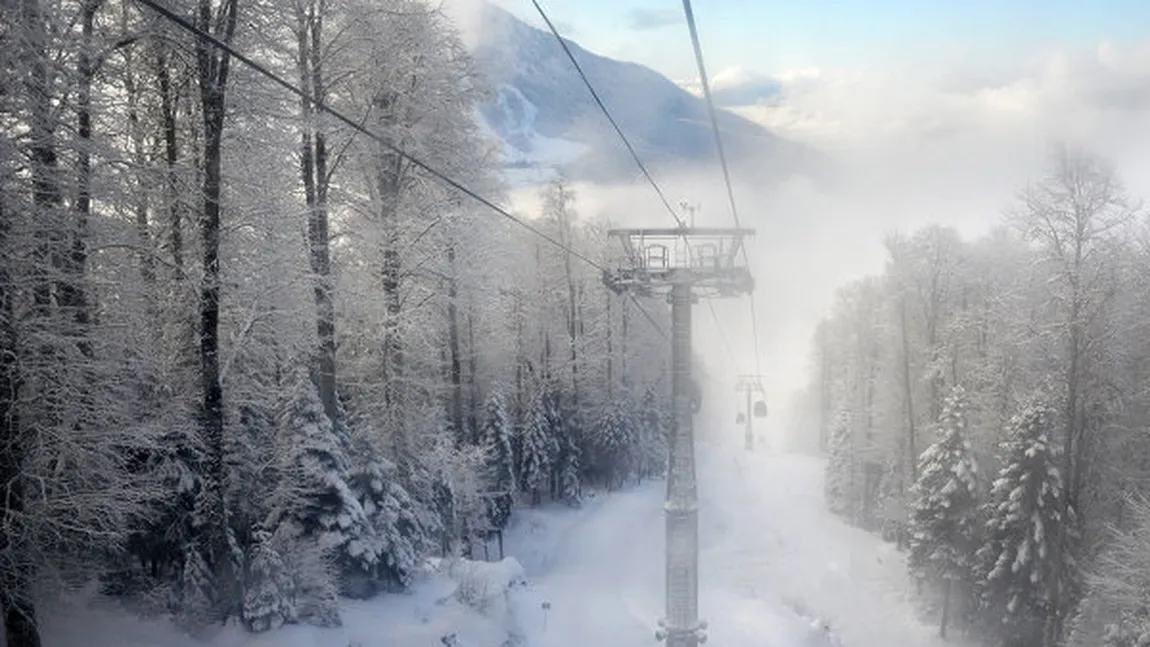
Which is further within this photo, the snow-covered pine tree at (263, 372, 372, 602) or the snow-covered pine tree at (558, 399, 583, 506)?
the snow-covered pine tree at (558, 399, 583, 506)

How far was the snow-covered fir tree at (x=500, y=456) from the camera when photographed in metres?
29.4

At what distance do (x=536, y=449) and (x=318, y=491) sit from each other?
2170cm

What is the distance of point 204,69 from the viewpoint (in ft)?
33.2

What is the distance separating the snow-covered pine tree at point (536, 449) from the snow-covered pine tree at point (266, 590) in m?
22.8

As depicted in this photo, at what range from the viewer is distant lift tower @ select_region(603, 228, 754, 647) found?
13344 mm

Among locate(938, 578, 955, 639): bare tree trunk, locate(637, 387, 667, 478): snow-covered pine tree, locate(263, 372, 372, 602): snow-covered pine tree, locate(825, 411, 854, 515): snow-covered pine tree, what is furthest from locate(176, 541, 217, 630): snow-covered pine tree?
locate(825, 411, 854, 515): snow-covered pine tree

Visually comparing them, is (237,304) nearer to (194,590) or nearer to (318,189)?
(194,590)

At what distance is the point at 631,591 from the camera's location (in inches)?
984

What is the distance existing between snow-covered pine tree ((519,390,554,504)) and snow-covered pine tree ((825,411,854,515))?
17.6 metres

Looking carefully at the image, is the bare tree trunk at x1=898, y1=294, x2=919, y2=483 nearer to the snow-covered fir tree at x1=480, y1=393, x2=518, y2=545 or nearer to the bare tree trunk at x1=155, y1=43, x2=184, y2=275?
the snow-covered fir tree at x1=480, y1=393, x2=518, y2=545

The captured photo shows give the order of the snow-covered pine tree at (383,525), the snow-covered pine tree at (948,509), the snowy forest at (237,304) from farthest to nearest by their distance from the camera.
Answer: the snow-covered pine tree at (948,509)
the snow-covered pine tree at (383,525)
the snowy forest at (237,304)

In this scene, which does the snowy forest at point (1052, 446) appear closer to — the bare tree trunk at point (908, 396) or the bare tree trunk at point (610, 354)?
the bare tree trunk at point (908, 396)

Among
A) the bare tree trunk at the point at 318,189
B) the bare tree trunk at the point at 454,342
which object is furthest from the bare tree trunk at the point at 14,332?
the bare tree trunk at the point at 454,342

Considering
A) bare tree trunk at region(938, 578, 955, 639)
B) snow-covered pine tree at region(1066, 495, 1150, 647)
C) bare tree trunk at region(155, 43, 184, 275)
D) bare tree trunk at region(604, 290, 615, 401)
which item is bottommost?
bare tree trunk at region(938, 578, 955, 639)
